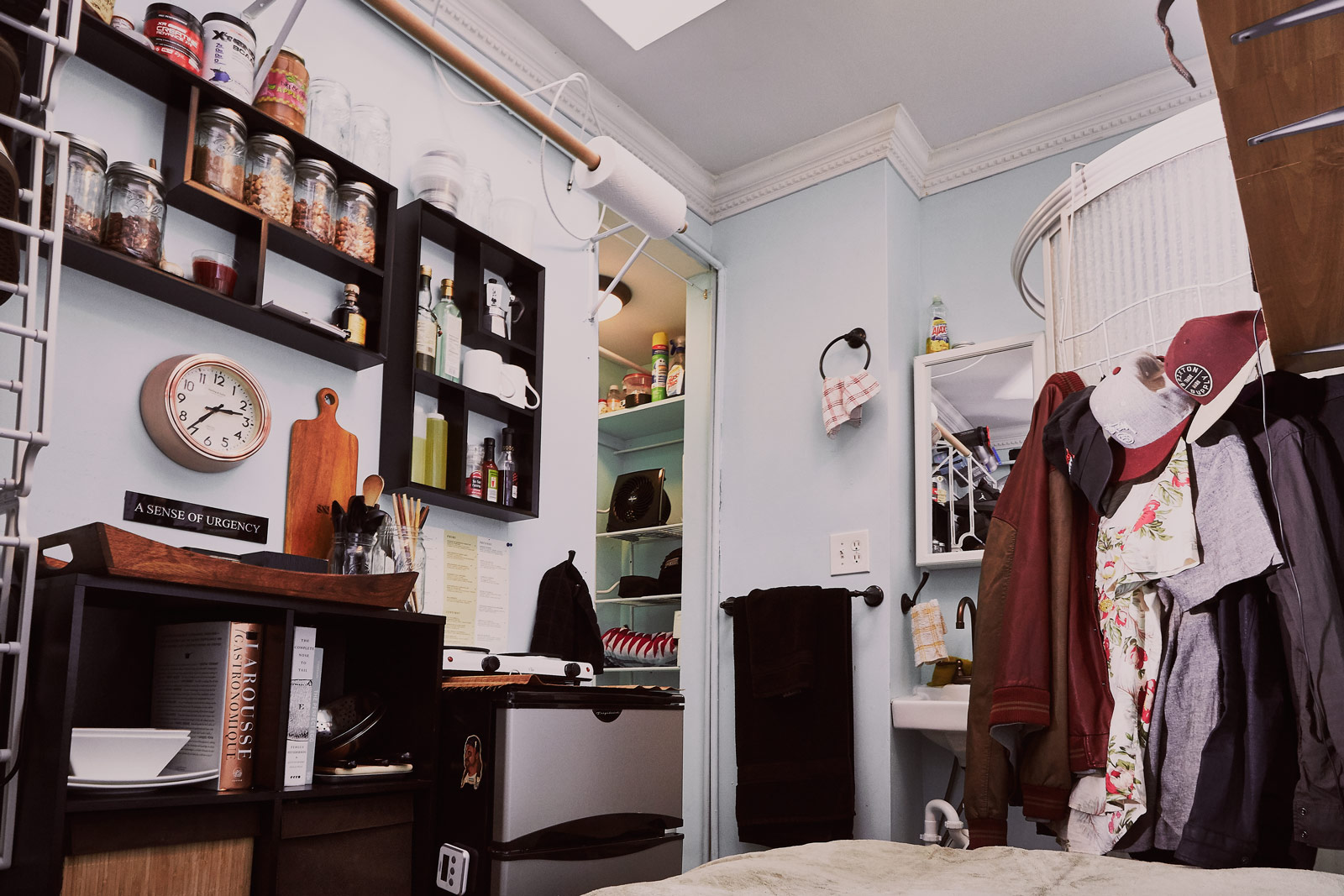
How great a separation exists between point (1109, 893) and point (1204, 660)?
3.05ft

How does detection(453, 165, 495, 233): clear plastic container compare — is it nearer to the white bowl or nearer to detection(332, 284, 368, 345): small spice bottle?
detection(332, 284, 368, 345): small spice bottle

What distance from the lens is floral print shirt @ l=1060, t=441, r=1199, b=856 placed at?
1.62 meters

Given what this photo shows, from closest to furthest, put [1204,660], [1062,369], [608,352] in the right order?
[1204,660], [1062,369], [608,352]

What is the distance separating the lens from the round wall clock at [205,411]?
1671 mm

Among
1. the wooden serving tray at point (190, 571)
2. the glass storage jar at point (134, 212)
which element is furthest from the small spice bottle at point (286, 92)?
the wooden serving tray at point (190, 571)

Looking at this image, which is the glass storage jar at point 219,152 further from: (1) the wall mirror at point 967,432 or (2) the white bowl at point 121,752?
(1) the wall mirror at point 967,432

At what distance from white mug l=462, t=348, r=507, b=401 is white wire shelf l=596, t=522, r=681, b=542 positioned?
1.57m

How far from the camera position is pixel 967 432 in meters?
3.04

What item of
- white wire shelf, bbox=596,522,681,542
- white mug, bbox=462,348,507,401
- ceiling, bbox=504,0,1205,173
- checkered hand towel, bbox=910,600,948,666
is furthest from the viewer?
white wire shelf, bbox=596,522,681,542

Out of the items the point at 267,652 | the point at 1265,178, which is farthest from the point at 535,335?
the point at 1265,178

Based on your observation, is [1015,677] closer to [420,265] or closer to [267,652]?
[267,652]

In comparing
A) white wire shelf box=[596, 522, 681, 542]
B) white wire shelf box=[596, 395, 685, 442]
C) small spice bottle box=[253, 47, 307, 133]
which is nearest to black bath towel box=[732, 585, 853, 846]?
white wire shelf box=[596, 522, 681, 542]

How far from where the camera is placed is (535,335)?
2.46m

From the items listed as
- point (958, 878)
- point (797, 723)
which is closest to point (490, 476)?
point (797, 723)
